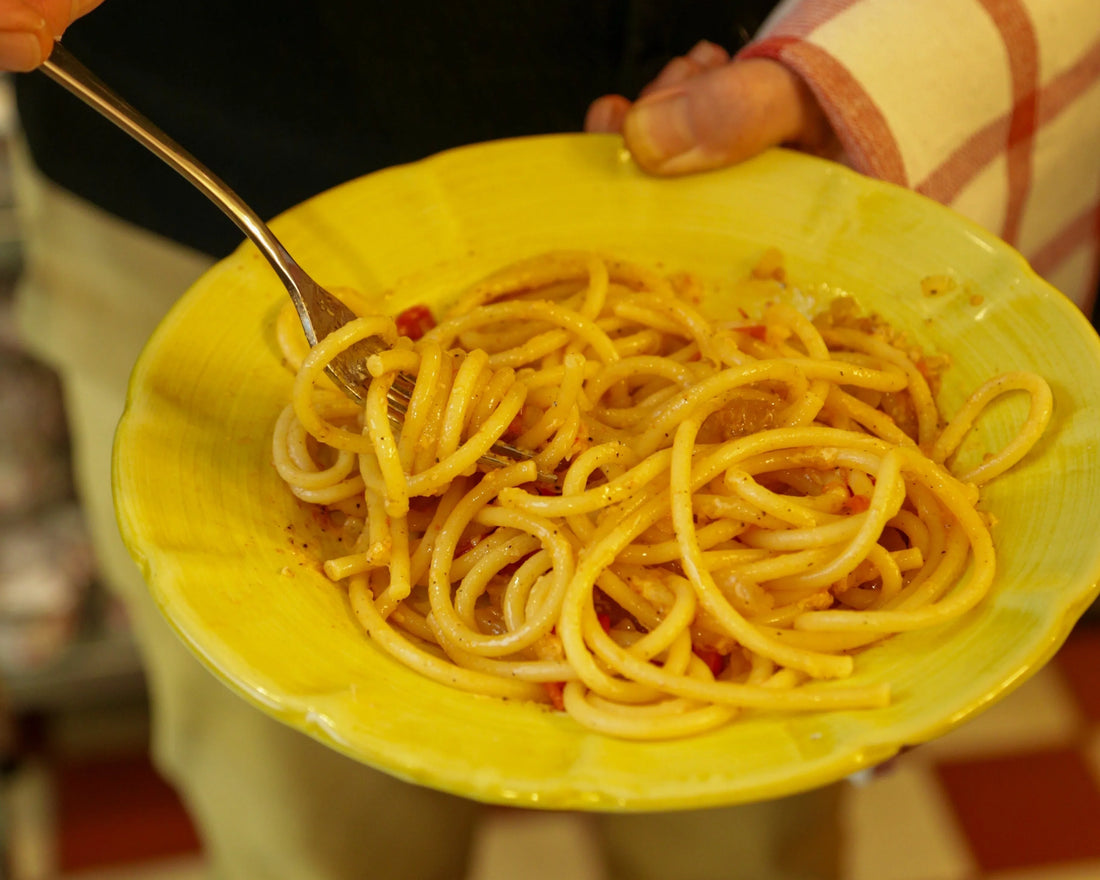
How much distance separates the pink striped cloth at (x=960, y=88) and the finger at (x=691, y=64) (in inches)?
4.0

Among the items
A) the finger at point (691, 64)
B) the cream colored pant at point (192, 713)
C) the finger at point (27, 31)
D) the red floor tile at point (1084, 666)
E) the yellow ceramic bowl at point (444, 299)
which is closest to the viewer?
the yellow ceramic bowl at point (444, 299)

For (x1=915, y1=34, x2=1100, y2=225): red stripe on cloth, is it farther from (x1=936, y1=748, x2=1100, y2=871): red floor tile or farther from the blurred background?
(x1=936, y1=748, x2=1100, y2=871): red floor tile

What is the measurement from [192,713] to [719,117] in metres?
1.50

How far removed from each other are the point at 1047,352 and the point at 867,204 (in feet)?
1.24

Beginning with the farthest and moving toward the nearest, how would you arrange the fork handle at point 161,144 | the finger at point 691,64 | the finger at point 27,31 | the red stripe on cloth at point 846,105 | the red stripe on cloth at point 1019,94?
1. the finger at point 691,64
2. the red stripe on cloth at point 1019,94
3. the red stripe on cloth at point 846,105
4. the fork handle at point 161,144
5. the finger at point 27,31

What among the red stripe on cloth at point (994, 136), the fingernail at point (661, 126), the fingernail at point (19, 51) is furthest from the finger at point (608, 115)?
the fingernail at point (19, 51)

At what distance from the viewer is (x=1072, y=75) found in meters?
1.90

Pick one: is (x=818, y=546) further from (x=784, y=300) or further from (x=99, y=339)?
(x=99, y=339)

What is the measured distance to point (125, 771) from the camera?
3230 mm

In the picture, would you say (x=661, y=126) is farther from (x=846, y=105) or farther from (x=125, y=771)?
(x=125, y=771)

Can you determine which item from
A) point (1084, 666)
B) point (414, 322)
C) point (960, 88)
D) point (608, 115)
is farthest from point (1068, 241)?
point (1084, 666)

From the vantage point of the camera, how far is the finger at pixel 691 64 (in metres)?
1.89

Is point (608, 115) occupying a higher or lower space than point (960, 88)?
lower

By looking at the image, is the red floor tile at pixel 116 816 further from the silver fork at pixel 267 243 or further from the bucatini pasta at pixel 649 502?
the silver fork at pixel 267 243
